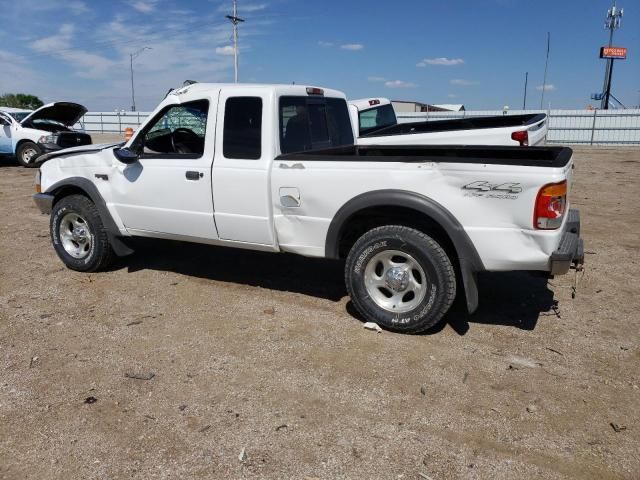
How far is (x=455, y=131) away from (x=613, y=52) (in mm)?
47626

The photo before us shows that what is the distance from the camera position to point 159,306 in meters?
5.02

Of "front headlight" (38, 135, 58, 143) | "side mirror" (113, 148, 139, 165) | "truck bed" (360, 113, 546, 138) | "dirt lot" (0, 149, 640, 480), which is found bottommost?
"dirt lot" (0, 149, 640, 480)

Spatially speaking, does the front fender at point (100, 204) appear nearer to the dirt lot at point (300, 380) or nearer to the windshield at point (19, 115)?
the dirt lot at point (300, 380)

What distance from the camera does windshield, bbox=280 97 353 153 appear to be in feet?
16.1

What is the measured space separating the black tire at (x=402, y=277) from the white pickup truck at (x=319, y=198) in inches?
0.4

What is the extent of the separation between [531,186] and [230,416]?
242 centimetres

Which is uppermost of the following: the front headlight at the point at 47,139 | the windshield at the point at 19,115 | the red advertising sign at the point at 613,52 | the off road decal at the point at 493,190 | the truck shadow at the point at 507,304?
the red advertising sign at the point at 613,52

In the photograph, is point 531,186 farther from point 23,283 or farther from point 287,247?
point 23,283

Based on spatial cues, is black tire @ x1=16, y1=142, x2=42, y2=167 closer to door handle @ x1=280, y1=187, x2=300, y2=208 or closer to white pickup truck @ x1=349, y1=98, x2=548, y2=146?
white pickup truck @ x1=349, y1=98, x2=548, y2=146

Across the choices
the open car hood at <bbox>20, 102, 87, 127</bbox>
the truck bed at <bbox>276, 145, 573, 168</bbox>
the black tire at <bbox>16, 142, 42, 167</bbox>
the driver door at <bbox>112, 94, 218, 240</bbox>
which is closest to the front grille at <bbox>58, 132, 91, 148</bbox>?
the open car hood at <bbox>20, 102, 87, 127</bbox>

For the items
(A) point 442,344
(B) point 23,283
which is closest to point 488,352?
(A) point 442,344

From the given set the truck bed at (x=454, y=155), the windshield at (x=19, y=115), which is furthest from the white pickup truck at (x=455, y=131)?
the windshield at (x=19, y=115)

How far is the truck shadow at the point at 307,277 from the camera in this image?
4.77 metres

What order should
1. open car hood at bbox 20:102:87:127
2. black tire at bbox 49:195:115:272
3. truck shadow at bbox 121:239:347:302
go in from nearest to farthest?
truck shadow at bbox 121:239:347:302, black tire at bbox 49:195:115:272, open car hood at bbox 20:102:87:127
